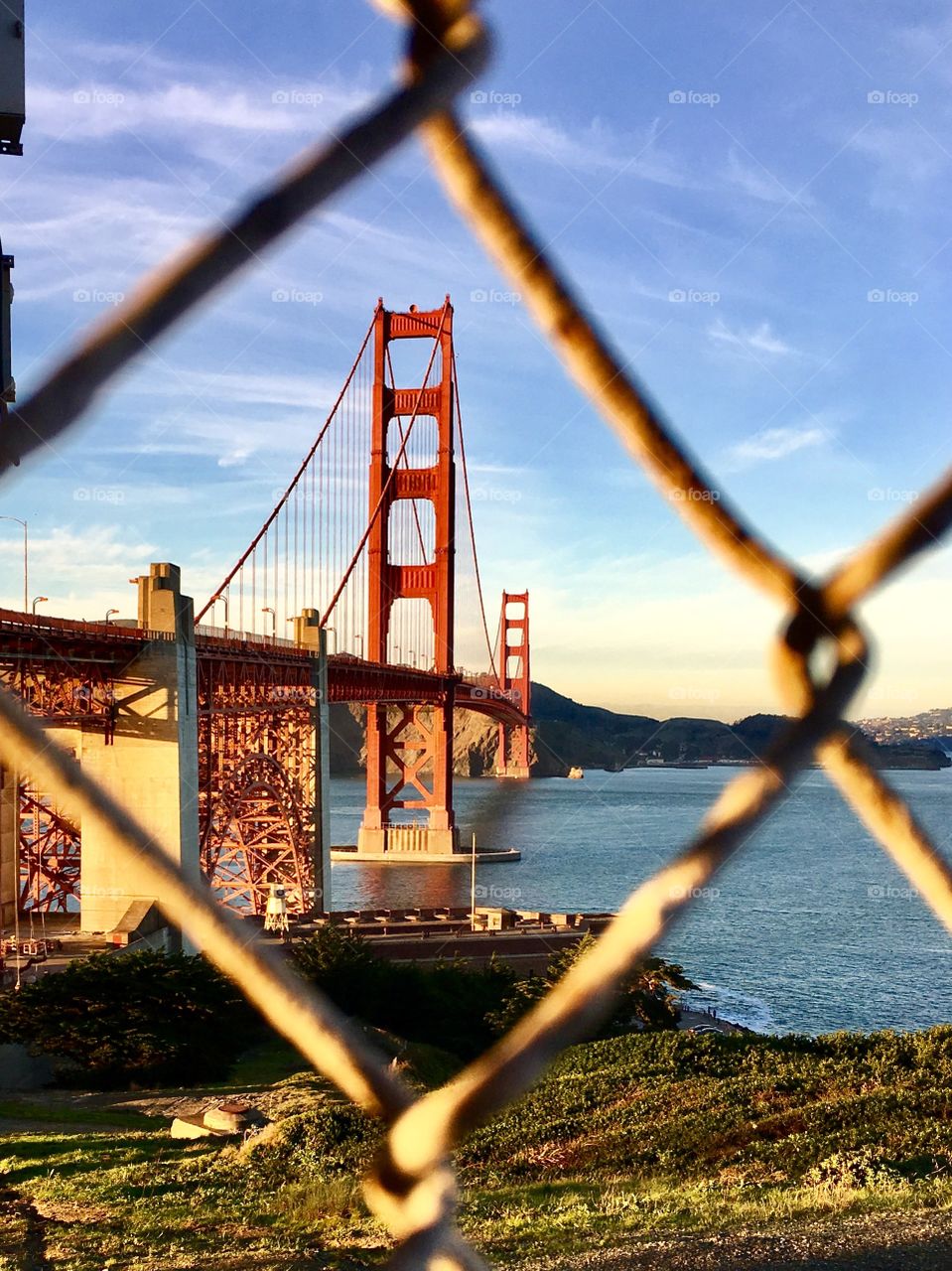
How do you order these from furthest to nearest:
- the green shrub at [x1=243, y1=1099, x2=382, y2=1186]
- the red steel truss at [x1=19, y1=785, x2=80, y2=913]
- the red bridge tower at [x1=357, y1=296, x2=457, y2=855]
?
the red bridge tower at [x1=357, y1=296, x2=457, y2=855] < the red steel truss at [x1=19, y1=785, x2=80, y2=913] < the green shrub at [x1=243, y1=1099, x2=382, y2=1186]

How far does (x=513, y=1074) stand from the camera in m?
0.84

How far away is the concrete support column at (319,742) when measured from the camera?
→ 92.7 feet

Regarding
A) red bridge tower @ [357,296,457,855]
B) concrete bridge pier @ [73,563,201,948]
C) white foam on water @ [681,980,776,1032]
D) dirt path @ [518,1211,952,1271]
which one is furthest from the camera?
red bridge tower @ [357,296,457,855]

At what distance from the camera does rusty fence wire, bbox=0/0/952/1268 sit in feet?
2.59

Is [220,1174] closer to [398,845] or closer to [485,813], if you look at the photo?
[398,845]

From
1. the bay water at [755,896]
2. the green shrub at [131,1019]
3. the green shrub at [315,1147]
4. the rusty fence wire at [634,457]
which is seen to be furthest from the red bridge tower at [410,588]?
the rusty fence wire at [634,457]

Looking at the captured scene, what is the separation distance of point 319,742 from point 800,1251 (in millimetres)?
24605

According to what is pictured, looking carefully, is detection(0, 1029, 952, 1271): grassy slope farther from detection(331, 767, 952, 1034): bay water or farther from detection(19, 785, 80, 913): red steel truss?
detection(19, 785, 80, 913): red steel truss

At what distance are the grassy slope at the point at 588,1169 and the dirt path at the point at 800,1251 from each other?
0.83 feet

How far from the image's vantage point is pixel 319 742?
Result: 29.3 meters

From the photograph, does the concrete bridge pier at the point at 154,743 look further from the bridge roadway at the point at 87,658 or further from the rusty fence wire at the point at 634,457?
the rusty fence wire at the point at 634,457

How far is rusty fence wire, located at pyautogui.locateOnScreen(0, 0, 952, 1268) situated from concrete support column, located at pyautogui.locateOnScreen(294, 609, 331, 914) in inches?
1079

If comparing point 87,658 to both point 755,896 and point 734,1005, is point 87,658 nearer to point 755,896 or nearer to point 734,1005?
point 734,1005

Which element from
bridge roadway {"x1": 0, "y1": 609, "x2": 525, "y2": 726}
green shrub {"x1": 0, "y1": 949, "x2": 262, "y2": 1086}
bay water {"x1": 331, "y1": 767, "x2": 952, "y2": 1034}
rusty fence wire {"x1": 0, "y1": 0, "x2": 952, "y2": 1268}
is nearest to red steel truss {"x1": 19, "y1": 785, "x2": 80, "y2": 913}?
bridge roadway {"x1": 0, "y1": 609, "x2": 525, "y2": 726}
